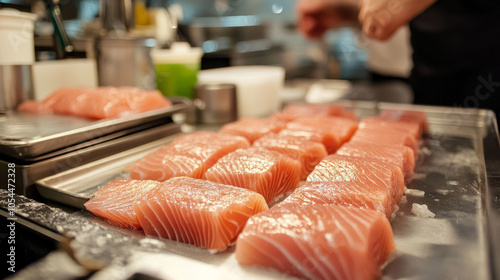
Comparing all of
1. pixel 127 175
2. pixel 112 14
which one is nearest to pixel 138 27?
pixel 112 14

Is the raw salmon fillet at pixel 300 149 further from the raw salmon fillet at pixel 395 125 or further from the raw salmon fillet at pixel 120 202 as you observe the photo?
the raw salmon fillet at pixel 120 202

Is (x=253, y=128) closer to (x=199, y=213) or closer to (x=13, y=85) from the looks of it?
(x=199, y=213)

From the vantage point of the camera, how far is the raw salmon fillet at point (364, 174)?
4.02 feet

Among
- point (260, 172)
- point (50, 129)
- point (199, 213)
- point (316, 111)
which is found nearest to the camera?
point (199, 213)

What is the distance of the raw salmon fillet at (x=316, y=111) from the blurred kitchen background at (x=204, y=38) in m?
0.95

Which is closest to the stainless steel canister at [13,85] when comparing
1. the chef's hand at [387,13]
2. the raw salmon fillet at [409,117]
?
the chef's hand at [387,13]

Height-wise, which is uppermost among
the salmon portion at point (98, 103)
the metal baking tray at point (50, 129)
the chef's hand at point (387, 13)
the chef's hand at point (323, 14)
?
the chef's hand at point (323, 14)

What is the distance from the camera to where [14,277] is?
0.78 m

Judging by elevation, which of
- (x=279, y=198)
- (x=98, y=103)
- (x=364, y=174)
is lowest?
(x=279, y=198)

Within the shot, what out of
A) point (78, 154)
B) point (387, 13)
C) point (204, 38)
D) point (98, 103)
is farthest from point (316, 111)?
point (204, 38)

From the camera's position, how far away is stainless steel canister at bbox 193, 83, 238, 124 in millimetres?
2428

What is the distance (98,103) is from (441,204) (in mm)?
1615

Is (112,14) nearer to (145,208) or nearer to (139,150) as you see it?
(139,150)

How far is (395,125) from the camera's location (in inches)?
77.9
